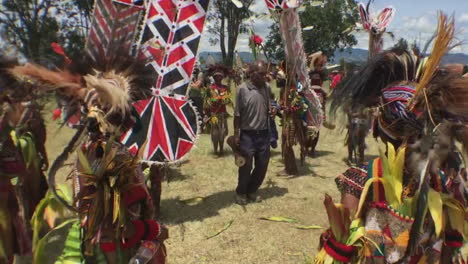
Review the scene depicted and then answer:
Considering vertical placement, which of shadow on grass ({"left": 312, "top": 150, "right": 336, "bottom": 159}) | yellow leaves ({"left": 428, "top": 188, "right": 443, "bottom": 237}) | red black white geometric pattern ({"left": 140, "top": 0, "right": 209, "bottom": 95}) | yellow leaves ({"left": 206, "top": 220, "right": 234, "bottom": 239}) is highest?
red black white geometric pattern ({"left": 140, "top": 0, "right": 209, "bottom": 95})

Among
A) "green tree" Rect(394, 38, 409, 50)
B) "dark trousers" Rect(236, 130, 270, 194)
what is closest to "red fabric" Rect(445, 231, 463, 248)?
"green tree" Rect(394, 38, 409, 50)

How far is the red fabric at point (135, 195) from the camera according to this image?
2.16 metres

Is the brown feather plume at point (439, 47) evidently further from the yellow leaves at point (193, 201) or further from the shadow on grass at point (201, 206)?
the yellow leaves at point (193, 201)

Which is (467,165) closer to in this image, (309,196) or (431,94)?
(431,94)

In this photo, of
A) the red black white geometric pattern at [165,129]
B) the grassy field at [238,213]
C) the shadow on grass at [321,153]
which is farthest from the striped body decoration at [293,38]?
the red black white geometric pattern at [165,129]

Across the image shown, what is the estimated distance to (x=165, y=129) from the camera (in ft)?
13.6

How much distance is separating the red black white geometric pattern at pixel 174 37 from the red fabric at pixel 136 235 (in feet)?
7.15

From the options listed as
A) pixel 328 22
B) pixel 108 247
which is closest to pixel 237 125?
pixel 108 247

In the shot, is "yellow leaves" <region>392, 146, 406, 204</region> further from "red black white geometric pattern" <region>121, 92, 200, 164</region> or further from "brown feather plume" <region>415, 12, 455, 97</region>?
"red black white geometric pattern" <region>121, 92, 200, 164</region>

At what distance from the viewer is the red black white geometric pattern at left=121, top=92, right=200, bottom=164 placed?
13.5 feet

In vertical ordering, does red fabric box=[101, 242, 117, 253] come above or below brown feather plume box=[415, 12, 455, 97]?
below

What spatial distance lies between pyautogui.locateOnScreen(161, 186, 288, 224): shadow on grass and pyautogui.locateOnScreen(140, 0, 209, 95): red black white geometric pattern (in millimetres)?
1974

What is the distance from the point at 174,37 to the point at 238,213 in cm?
262

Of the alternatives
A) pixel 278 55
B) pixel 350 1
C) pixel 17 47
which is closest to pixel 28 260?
pixel 17 47
